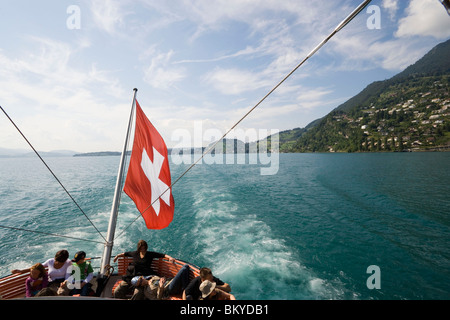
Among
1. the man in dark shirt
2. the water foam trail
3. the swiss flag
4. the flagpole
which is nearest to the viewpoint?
the man in dark shirt

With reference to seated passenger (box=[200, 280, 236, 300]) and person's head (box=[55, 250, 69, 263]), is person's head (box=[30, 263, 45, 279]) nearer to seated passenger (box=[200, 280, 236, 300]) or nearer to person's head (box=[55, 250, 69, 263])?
person's head (box=[55, 250, 69, 263])

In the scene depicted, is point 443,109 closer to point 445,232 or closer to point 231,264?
point 445,232

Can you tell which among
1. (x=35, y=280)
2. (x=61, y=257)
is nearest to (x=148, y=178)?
(x=61, y=257)

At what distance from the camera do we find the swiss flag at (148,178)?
6.93m

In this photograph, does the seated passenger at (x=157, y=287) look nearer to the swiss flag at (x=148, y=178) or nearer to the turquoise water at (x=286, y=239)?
the swiss flag at (x=148, y=178)

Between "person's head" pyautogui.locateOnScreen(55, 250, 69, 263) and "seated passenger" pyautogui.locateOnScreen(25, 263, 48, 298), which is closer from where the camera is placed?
"seated passenger" pyautogui.locateOnScreen(25, 263, 48, 298)

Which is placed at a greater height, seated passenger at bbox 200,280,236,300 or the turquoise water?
seated passenger at bbox 200,280,236,300

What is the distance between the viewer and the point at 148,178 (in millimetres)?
7125

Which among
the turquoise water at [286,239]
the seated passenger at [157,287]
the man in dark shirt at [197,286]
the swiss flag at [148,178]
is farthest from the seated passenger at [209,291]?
the turquoise water at [286,239]

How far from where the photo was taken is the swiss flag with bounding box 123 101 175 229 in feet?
22.7

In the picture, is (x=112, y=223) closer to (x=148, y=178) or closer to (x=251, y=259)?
(x=148, y=178)

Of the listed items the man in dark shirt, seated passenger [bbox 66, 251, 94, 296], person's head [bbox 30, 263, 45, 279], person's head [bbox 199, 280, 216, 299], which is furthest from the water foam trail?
person's head [bbox 30, 263, 45, 279]
